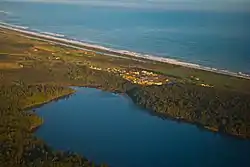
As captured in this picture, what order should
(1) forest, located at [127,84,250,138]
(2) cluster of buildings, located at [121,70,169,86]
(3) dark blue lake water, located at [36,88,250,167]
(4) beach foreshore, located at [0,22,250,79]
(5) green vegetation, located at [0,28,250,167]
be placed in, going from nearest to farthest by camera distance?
1. (5) green vegetation, located at [0,28,250,167]
2. (3) dark blue lake water, located at [36,88,250,167]
3. (1) forest, located at [127,84,250,138]
4. (2) cluster of buildings, located at [121,70,169,86]
5. (4) beach foreshore, located at [0,22,250,79]

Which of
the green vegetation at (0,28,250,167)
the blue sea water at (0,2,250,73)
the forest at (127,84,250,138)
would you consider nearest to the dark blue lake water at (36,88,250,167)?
the forest at (127,84,250,138)

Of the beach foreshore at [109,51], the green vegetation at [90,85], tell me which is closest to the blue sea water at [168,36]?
the beach foreshore at [109,51]

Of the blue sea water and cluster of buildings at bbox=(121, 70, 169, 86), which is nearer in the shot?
cluster of buildings at bbox=(121, 70, 169, 86)

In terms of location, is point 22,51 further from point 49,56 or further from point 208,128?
point 208,128

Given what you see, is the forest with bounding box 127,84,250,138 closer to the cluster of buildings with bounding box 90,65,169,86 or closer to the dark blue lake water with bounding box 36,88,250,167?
the dark blue lake water with bounding box 36,88,250,167

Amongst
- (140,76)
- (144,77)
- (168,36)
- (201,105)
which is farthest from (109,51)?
(201,105)

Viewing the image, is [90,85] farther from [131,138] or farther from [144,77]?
[131,138]

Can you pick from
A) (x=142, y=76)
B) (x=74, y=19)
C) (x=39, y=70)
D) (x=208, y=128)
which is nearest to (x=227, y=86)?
(x=142, y=76)

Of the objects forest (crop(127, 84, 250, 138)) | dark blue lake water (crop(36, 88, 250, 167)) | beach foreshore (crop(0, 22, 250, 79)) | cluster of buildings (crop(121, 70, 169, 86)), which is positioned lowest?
dark blue lake water (crop(36, 88, 250, 167))

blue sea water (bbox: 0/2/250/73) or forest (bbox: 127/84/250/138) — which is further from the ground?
blue sea water (bbox: 0/2/250/73)

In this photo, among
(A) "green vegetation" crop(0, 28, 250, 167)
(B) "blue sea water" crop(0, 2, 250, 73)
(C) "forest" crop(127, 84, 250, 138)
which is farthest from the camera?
(B) "blue sea water" crop(0, 2, 250, 73)
